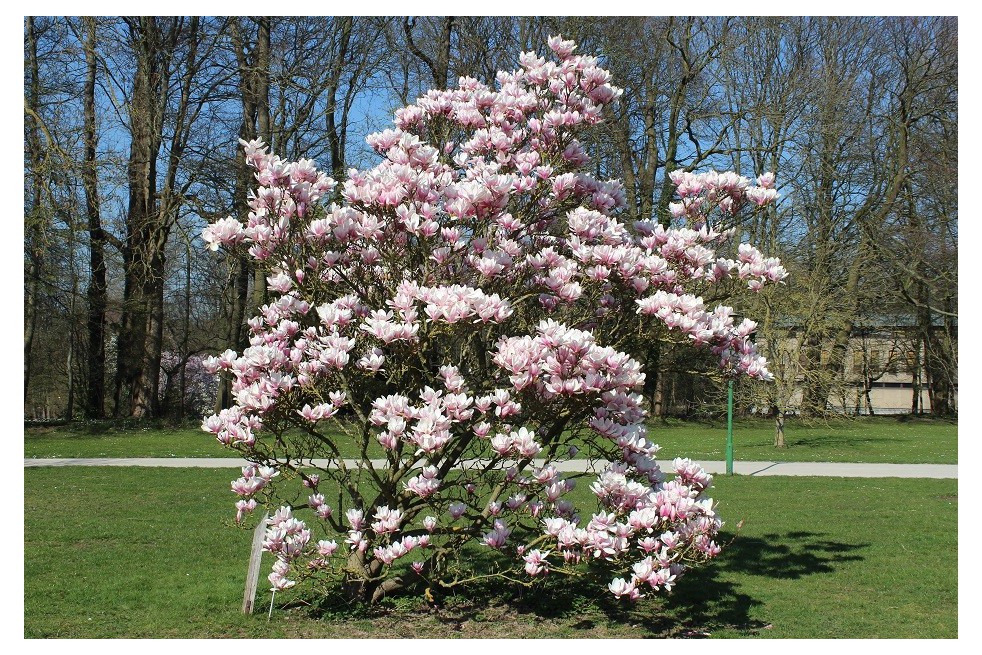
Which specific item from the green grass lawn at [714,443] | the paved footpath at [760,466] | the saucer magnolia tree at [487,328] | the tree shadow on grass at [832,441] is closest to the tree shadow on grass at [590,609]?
the saucer magnolia tree at [487,328]

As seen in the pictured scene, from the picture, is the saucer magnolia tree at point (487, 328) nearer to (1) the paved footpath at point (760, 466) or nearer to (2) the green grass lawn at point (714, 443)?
(1) the paved footpath at point (760, 466)

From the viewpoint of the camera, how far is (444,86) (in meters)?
21.6

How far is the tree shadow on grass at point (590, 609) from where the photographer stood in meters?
5.87

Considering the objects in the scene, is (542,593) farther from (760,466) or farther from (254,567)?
(760,466)

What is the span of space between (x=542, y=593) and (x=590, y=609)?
1.39 feet

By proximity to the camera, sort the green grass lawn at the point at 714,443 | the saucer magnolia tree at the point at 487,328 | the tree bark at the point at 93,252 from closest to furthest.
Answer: the saucer magnolia tree at the point at 487,328 → the green grass lawn at the point at 714,443 → the tree bark at the point at 93,252

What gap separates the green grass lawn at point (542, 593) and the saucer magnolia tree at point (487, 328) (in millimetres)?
548

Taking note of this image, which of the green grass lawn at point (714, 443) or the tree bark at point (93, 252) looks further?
the tree bark at point (93, 252)

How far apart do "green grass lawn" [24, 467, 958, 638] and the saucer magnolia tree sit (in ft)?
1.80

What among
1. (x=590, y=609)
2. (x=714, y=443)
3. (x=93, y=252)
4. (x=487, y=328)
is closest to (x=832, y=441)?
(x=714, y=443)

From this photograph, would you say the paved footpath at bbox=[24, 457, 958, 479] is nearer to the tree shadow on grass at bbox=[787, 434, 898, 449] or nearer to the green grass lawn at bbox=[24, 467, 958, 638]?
the green grass lawn at bbox=[24, 467, 958, 638]

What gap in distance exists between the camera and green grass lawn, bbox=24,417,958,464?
17562 millimetres

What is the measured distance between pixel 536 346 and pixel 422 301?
847 millimetres

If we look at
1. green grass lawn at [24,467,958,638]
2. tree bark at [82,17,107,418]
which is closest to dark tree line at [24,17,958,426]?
tree bark at [82,17,107,418]
